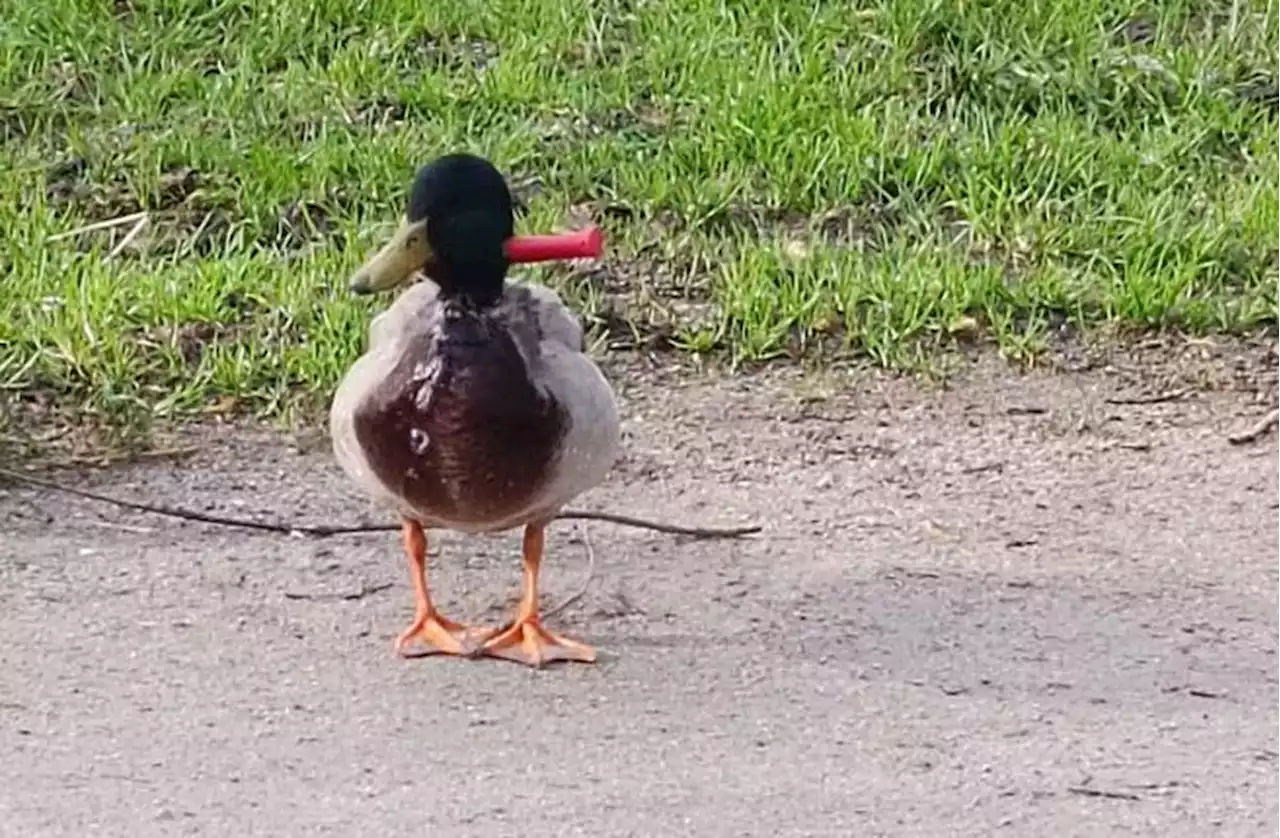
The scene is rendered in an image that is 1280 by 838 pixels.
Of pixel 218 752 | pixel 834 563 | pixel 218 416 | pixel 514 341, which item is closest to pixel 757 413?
→ pixel 834 563

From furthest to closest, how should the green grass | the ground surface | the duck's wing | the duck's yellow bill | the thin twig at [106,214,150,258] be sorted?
the thin twig at [106,214,150,258]
the green grass
the duck's wing
the duck's yellow bill
the ground surface

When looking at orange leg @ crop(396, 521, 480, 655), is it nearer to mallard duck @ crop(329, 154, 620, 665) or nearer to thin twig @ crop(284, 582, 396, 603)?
mallard duck @ crop(329, 154, 620, 665)

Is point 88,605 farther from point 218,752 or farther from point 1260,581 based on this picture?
point 1260,581

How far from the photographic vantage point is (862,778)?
12.1 ft

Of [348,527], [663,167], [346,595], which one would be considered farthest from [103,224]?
[346,595]

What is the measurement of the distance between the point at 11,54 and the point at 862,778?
14.1 feet

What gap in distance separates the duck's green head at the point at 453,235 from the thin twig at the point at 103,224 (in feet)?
7.96

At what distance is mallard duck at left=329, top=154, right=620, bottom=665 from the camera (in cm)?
386

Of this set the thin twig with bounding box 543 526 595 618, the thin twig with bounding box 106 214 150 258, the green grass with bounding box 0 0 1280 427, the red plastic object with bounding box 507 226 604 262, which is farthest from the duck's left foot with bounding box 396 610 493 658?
the thin twig with bounding box 106 214 150 258

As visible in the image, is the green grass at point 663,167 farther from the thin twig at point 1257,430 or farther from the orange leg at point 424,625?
the orange leg at point 424,625

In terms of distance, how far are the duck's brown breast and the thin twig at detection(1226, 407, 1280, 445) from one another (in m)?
1.98

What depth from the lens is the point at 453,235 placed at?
3967mm

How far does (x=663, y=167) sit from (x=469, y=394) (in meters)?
2.77

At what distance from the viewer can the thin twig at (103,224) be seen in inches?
243
